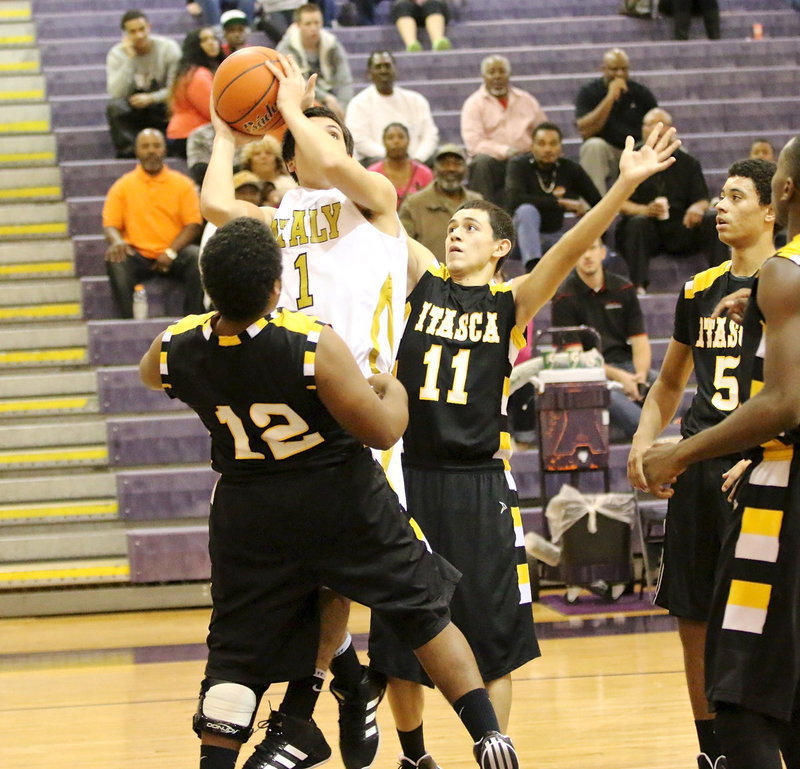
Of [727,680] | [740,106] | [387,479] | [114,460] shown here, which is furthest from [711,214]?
[727,680]

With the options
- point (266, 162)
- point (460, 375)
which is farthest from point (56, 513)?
point (460, 375)

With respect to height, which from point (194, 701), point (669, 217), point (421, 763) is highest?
point (669, 217)

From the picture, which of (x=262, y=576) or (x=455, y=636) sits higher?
(x=262, y=576)

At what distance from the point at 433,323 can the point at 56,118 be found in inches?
306

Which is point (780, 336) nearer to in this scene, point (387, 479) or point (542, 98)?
point (387, 479)

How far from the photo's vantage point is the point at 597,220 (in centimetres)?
394

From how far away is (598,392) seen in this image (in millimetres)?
7688

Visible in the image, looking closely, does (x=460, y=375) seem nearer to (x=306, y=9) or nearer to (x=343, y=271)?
(x=343, y=271)

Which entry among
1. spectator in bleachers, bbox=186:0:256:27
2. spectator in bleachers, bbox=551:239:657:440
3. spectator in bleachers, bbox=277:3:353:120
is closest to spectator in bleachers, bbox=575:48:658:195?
spectator in bleachers, bbox=277:3:353:120

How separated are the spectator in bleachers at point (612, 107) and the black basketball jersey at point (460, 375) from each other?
21.1 feet

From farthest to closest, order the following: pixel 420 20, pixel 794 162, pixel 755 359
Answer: pixel 420 20 < pixel 755 359 < pixel 794 162

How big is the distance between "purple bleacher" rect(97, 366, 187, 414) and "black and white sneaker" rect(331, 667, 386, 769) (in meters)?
4.83

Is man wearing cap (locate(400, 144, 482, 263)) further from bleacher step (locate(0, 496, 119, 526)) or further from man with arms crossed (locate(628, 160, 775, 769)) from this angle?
man with arms crossed (locate(628, 160, 775, 769))

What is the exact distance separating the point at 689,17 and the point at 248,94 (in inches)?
380
